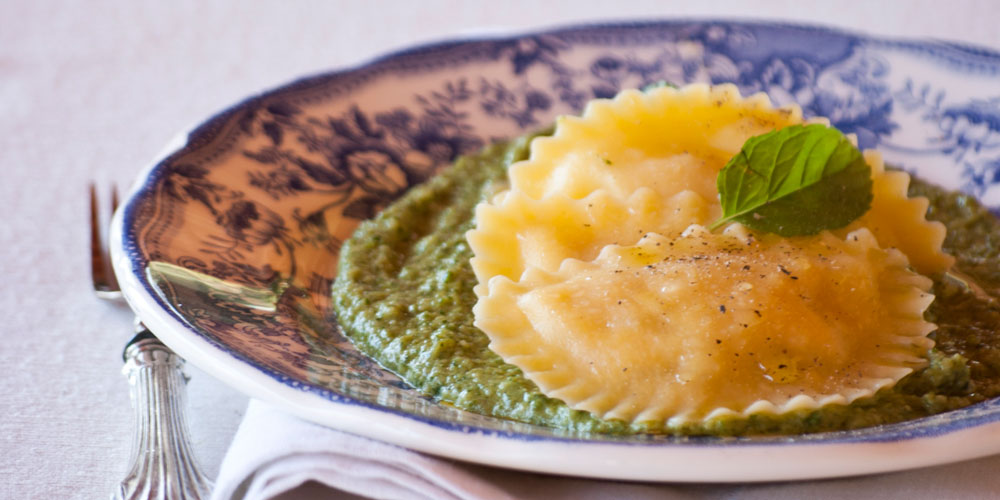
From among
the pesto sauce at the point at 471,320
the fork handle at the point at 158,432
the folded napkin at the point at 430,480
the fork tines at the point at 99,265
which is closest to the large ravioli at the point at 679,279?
the pesto sauce at the point at 471,320

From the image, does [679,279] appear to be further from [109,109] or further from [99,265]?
[109,109]

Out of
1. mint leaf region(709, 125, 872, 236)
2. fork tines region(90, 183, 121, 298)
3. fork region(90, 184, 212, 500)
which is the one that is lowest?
fork region(90, 184, 212, 500)

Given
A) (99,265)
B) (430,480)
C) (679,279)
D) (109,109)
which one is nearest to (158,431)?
(430,480)

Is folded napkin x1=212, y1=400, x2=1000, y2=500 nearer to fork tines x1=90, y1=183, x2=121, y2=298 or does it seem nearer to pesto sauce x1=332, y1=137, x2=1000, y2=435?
pesto sauce x1=332, y1=137, x2=1000, y2=435

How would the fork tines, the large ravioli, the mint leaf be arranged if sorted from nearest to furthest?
the large ravioli, the mint leaf, the fork tines

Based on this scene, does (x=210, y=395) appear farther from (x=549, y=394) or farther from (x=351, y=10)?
(x=351, y=10)

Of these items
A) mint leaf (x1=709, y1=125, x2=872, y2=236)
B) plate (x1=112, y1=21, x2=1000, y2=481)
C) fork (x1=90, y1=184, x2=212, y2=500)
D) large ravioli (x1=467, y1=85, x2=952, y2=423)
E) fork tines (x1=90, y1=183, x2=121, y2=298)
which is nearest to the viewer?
plate (x1=112, y1=21, x2=1000, y2=481)

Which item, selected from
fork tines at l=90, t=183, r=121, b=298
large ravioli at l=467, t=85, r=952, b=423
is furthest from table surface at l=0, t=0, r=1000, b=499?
large ravioli at l=467, t=85, r=952, b=423
